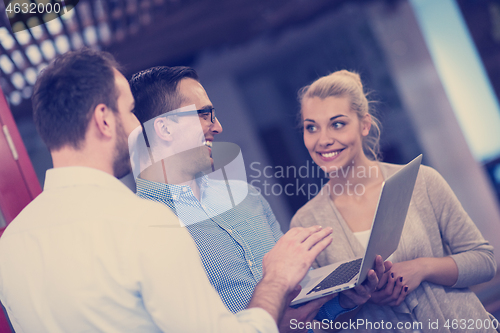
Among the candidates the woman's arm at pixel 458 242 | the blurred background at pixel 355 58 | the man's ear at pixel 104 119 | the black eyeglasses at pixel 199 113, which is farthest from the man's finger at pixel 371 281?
the blurred background at pixel 355 58

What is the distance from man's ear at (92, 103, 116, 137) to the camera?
2.84 feet

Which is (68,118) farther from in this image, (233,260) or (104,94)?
(233,260)

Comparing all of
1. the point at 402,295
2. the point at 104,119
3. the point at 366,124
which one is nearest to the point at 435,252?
the point at 402,295

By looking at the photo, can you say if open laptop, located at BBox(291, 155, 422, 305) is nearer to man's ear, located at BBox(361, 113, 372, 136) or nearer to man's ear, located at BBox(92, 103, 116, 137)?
man's ear, located at BBox(361, 113, 372, 136)

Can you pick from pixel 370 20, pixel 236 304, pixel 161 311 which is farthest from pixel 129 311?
pixel 370 20

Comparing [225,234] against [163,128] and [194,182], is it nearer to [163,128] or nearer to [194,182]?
[194,182]

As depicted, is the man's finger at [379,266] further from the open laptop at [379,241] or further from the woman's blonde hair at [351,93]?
the woman's blonde hair at [351,93]

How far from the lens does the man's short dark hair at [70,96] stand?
86 cm

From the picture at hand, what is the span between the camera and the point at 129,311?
779mm

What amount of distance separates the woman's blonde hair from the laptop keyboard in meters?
0.53

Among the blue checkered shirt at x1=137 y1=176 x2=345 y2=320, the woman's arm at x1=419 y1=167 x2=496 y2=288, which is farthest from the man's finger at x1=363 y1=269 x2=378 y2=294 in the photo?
the woman's arm at x1=419 y1=167 x2=496 y2=288

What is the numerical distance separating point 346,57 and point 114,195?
2.75 m

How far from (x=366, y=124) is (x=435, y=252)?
0.55 m

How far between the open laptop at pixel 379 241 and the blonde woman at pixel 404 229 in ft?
0.48
